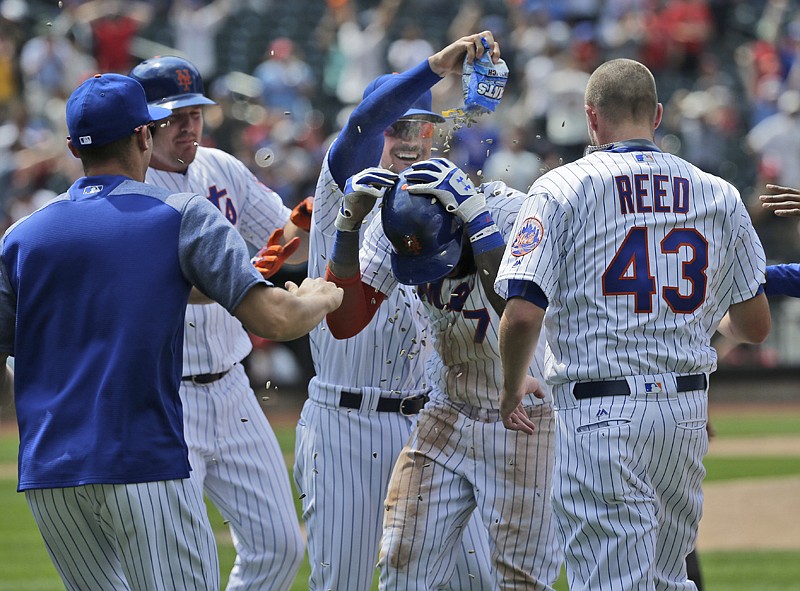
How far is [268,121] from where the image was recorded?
16375mm

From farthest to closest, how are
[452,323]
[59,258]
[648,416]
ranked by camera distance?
[452,323] < [648,416] < [59,258]

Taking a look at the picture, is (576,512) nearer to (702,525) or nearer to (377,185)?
(377,185)

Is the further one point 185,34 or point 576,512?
point 185,34

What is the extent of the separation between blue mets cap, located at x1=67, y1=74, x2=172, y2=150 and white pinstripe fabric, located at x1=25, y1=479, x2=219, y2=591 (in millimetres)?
1065

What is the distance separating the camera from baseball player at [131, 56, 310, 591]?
5.55 meters

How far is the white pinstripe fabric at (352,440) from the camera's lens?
16.9 feet

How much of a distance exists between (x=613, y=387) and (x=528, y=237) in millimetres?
563

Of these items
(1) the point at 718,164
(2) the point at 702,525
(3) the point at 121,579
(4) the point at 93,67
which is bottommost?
(2) the point at 702,525

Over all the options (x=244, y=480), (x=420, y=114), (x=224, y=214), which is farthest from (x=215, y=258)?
(x=224, y=214)

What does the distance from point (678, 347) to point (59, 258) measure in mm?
1995

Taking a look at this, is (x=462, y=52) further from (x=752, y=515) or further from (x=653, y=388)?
(x=752, y=515)

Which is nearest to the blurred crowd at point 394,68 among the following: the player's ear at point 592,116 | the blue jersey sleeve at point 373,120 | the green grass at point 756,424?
the green grass at point 756,424

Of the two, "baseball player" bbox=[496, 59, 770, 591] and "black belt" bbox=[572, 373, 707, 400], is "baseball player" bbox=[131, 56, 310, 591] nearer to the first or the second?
"baseball player" bbox=[496, 59, 770, 591]

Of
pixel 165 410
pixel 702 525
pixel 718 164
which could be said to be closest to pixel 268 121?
pixel 718 164
